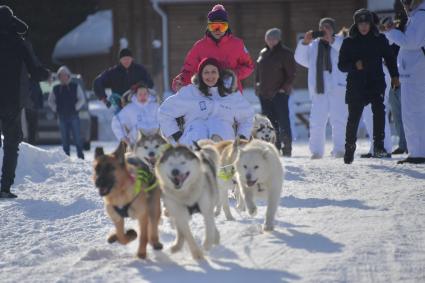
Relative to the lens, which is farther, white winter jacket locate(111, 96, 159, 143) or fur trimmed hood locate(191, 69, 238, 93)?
white winter jacket locate(111, 96, 159, 143)

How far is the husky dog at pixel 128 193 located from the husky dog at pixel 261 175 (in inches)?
38.4

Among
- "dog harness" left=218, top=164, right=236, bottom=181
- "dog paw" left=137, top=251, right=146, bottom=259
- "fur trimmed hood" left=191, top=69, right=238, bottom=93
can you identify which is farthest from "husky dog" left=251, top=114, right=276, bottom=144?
"dog paw" left=137, top=251, right=146, bottom=259

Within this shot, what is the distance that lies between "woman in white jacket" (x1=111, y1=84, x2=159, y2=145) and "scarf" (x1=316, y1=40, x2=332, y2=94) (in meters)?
2.61

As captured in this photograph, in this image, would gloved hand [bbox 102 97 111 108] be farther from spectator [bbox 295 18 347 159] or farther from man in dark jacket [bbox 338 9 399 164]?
man in dark jacket [bbox 338 9 399 164]

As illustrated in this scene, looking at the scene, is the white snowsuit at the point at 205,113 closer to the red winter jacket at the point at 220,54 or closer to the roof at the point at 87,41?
the red winter jacket at the point at 220,54

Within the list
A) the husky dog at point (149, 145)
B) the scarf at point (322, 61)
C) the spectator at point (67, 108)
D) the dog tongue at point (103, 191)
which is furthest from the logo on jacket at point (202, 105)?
the spectator at point (67, 108)

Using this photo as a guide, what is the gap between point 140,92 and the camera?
40.4 feet

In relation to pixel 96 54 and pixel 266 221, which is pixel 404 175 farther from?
Answer: pixel 96 54

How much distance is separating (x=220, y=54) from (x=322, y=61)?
3.66 metres

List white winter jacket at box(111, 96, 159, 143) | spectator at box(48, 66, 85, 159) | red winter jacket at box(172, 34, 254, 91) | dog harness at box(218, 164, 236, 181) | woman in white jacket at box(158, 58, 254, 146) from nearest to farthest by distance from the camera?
dog harness at box(218, 164, 236, 181), woman in white jacket at box(158, 58, 254, 146), red winter jacket at box(172, 34, 254, 91), white winter jacket at box(111, 96, 159, 143), spectator at box(48, 66, 85, 159)

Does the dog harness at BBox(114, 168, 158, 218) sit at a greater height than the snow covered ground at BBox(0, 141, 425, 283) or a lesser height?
greater

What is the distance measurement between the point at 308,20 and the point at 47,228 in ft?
70.5

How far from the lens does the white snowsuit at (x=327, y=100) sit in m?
13.5

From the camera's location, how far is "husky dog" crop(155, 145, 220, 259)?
20.3ft
